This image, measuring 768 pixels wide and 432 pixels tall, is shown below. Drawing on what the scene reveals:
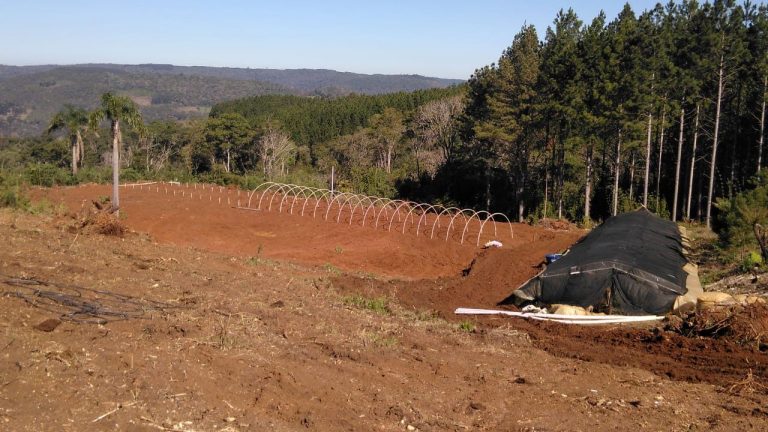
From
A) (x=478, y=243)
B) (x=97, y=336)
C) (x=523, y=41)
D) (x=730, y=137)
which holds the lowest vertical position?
(x=478, y=243)

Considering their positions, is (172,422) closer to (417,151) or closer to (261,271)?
(261,271)

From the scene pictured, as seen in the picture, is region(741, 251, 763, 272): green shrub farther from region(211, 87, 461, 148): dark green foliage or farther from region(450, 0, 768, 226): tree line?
region(211, 87, 461, 148): dark green foliage

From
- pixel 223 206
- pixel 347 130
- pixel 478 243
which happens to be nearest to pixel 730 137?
pixel 478 243

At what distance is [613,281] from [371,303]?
13.2ft

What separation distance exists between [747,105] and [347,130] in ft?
145

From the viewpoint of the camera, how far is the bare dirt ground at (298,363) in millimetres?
4977

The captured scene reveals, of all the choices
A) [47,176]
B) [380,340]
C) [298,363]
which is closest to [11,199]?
[380,340]

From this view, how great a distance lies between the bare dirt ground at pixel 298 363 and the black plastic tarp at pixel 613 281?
45.1 inches

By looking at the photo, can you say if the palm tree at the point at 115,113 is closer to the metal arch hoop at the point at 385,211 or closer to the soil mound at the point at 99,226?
the soil mound at the point at 99,226

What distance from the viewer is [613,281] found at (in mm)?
10250

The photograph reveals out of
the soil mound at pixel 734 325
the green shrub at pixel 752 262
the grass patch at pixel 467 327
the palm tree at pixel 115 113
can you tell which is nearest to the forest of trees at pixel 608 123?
the green shrub at pixel 752 262

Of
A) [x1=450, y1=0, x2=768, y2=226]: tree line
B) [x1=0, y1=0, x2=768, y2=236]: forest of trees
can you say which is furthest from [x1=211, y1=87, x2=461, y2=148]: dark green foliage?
[x1=450, y1=0, x2=768, y2=226]: tree line

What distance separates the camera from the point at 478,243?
62.5 feet

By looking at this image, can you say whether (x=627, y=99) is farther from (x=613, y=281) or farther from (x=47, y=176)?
(x=47, y=176)
